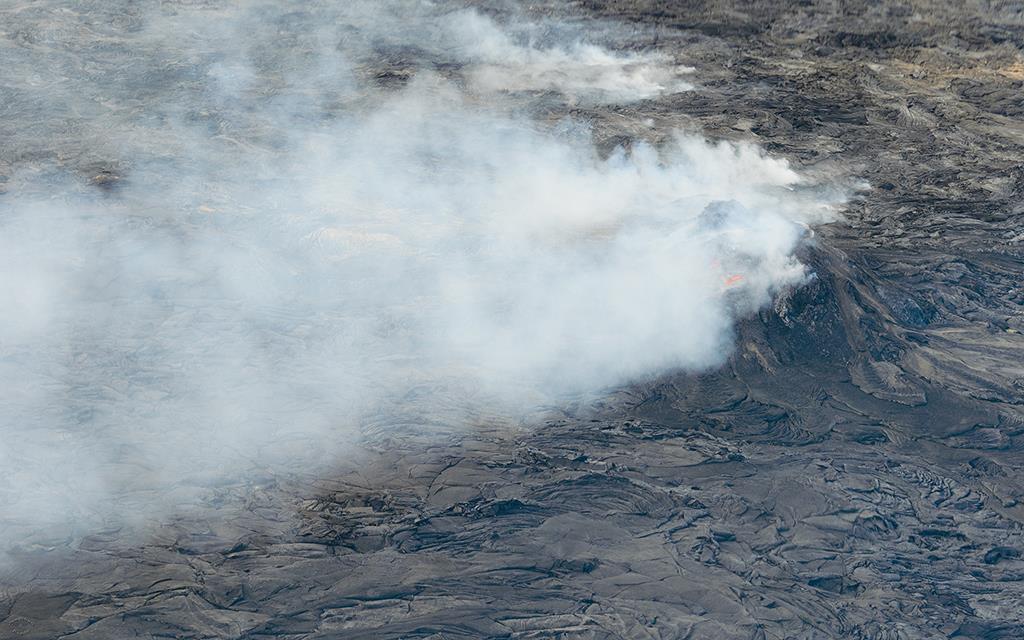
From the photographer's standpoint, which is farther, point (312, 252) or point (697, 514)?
point (312, 252)

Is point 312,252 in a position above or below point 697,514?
above

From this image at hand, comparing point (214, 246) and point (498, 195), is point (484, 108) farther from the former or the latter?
point (214, 246)

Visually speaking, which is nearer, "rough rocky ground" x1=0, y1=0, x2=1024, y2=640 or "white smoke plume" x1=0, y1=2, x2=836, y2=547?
"rough rocky ground" x1=0, y1=0, x2=1024, y2=640

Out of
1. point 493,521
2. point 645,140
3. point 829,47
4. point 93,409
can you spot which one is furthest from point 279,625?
point 829,47

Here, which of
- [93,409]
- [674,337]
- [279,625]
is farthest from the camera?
[674,337]

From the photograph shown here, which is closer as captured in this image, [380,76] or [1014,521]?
[1014,521]
